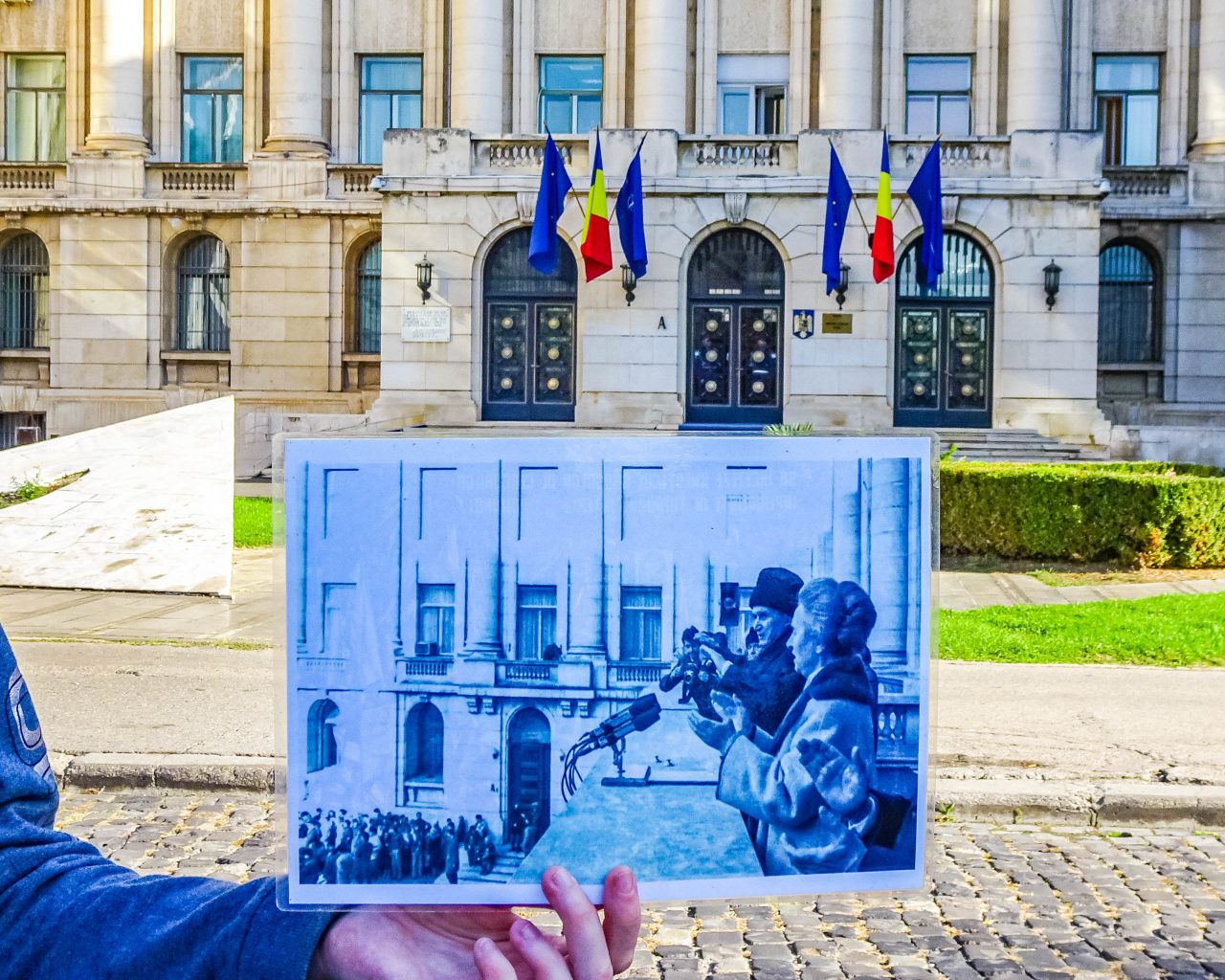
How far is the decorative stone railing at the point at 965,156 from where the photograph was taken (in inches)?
1221

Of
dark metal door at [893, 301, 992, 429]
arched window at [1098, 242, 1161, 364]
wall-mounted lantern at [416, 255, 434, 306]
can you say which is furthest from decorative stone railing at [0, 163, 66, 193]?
arched window at [1098, 242, 1161, 364]

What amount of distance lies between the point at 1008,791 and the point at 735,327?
24211 mm

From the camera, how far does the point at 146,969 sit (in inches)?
78.8

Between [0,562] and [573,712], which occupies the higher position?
[573,712]

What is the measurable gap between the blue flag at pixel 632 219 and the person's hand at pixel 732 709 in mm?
26867

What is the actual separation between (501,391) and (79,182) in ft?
44.4

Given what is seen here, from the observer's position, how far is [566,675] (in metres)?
2.02

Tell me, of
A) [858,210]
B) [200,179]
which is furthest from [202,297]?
[858,210]

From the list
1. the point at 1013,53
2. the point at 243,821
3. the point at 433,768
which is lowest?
the point at 243,821

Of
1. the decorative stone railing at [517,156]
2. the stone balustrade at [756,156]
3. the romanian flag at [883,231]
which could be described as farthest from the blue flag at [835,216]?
the decorative stone railing at [517,156]

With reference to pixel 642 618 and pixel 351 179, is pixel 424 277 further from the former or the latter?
pixel 642 618

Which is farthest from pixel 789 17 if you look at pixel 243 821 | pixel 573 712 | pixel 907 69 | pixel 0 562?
pixel 573 712

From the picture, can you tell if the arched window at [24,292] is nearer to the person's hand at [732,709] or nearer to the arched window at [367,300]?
the arched window at [367,300]

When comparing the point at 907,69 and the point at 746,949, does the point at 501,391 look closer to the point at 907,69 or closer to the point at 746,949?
the point at 907,69
